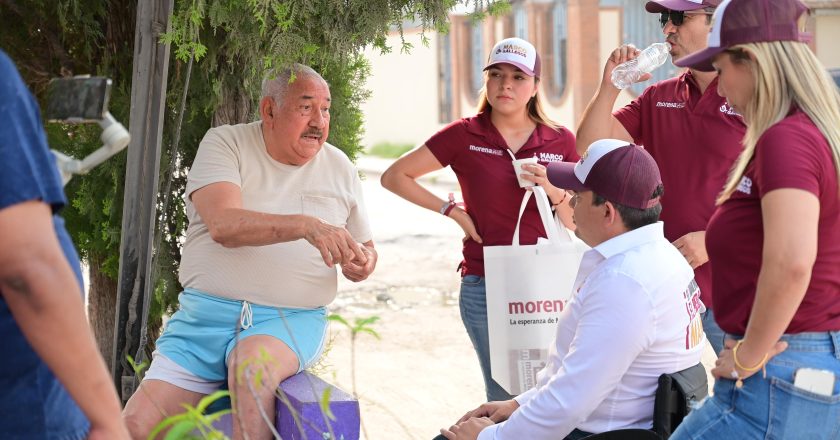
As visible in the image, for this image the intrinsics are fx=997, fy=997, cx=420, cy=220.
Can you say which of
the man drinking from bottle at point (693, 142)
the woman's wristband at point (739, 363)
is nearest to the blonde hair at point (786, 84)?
the woman's wristband at point (739, 363)

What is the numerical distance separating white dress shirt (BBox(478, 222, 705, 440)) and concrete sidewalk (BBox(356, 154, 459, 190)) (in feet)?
47.8

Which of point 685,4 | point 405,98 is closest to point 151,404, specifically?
point 685,4

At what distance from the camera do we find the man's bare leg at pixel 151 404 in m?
3.19

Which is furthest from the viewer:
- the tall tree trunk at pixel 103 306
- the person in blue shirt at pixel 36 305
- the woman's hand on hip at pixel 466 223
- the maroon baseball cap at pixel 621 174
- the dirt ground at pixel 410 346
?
the dirt ground at pixel 410 346

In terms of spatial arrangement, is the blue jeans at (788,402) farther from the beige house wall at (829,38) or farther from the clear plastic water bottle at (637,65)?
the beige house wall at (829,38)

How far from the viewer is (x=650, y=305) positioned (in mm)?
2584

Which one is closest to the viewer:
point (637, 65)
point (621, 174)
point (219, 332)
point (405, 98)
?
point (621, 174)

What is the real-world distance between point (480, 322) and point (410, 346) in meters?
3.50

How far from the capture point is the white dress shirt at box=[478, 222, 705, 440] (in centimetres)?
257

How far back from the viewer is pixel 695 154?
358 cm

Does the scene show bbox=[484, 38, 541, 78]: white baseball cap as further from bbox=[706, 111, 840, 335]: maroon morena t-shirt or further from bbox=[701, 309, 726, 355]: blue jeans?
bbox=[706, 111, 840, 335]: maroon morena t-shirt

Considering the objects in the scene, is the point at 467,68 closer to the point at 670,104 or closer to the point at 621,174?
the point at 670,104

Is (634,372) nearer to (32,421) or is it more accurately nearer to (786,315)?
(786,315)

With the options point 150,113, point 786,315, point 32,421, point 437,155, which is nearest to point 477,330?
point 437,155
